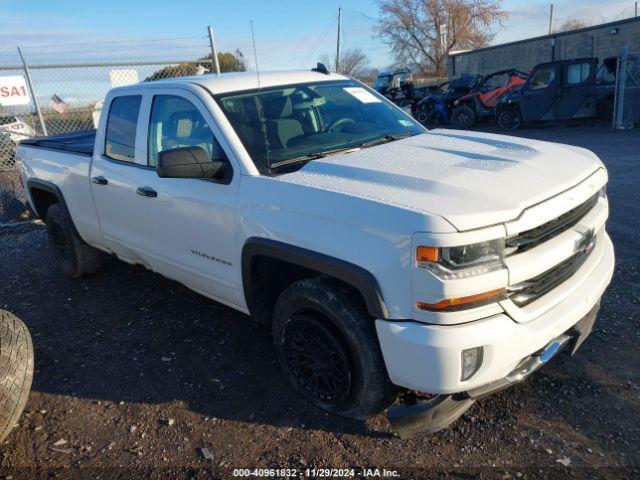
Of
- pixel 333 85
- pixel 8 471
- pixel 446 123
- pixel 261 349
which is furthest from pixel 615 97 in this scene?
pixel 8 471

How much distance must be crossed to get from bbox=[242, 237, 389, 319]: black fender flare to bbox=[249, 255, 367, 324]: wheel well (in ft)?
0.18

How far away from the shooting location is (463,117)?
17.7 metres

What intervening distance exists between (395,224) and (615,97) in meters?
14.1

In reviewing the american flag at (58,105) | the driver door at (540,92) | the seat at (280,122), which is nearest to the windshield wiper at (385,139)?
the seat at (280,122)

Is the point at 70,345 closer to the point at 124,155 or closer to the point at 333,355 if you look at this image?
the point at 124,155

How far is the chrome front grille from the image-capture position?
2429 mm

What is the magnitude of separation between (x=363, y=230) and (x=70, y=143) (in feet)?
14.0

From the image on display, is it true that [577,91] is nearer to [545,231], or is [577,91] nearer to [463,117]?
[463,117]

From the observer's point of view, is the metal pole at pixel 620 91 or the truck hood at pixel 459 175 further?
the metal pole at pixel 620 91

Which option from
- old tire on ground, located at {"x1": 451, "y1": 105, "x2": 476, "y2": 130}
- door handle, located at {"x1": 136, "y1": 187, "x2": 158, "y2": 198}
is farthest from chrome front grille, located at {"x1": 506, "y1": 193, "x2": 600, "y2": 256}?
old tire on ground, located at {"x1": 451, "y1": 105, "x2": 476, "y2": 130}

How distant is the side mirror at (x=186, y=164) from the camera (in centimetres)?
310

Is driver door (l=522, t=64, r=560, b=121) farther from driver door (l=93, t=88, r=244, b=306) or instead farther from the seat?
driver door (l=93, t=88, r=244, b=306)

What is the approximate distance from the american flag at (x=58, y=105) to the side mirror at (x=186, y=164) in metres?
8.28

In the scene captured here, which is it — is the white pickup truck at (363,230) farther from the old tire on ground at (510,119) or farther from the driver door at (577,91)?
the old tire on ground at (510,119)
